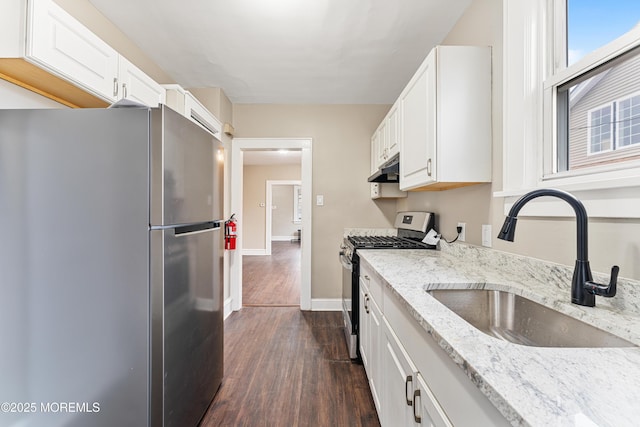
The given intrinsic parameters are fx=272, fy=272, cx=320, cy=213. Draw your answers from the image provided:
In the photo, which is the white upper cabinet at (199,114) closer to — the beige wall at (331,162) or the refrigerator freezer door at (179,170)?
the beige wall at (331,162)

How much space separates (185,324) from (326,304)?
6.97 feet

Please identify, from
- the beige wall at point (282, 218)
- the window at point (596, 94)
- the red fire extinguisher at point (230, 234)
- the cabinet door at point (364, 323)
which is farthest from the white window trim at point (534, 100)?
the beige wall at point (282, 218)

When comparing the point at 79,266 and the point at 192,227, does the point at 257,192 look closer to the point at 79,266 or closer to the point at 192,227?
the point at 192,227

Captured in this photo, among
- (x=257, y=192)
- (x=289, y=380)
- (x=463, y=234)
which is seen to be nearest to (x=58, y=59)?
(x=289, y=380)

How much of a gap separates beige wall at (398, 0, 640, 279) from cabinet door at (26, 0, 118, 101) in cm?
209

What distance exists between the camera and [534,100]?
1.23m

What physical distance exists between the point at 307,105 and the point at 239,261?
6.59 feet

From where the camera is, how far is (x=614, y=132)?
95 cm

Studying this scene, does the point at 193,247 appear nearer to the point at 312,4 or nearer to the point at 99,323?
the point at 99,323

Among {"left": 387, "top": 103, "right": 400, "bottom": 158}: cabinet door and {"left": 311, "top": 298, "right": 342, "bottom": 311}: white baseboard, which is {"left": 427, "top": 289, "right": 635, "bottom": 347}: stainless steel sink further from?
{"left": 311, "top": 298, "right": 342, "bottom": 311}: white baseboard

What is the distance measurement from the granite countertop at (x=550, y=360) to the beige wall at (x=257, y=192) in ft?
20.8

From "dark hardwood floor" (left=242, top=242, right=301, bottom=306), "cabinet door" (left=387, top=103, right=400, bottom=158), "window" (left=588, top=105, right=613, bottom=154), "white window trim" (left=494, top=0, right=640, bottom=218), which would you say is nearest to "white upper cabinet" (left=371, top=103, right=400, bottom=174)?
"cabinet door" (left=387, top=103, right=400, bottom=158)

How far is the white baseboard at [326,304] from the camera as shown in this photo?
320 cm

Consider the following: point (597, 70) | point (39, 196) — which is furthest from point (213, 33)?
point (597, 70)
